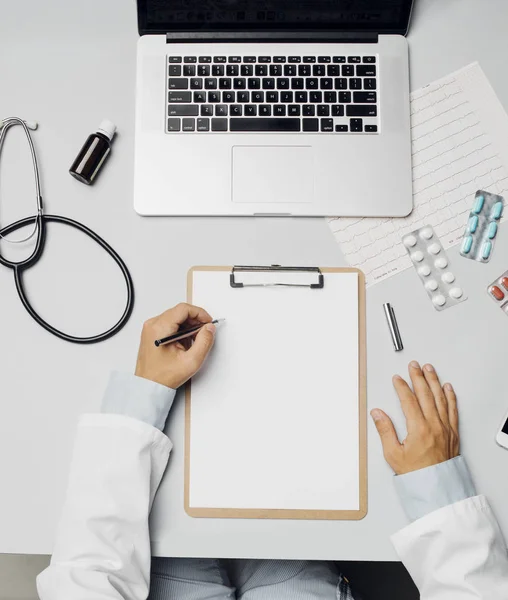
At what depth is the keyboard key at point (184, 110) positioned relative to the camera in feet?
2.64

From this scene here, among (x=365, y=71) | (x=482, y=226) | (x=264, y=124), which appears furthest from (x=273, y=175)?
(x=482, y=226)

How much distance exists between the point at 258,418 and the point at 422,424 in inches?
8.3

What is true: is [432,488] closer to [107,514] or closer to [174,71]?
[107,514]

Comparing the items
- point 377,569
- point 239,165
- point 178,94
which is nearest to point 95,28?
point 178,94

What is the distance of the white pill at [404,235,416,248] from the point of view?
0.81m

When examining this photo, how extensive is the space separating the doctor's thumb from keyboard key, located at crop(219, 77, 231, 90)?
33 centimetres

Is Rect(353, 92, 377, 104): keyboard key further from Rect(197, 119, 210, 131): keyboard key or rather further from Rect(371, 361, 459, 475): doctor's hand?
Rect(371, 361, 459, 475): doctor's hand

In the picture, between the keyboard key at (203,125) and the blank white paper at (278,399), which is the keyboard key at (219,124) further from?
the blank white paper at (278,399)

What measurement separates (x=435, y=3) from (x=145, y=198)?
50 centimetres

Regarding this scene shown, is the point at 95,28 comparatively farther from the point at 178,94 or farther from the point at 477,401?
the point at 477,401

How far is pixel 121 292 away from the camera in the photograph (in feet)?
2.65

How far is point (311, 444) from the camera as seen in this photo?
768mm

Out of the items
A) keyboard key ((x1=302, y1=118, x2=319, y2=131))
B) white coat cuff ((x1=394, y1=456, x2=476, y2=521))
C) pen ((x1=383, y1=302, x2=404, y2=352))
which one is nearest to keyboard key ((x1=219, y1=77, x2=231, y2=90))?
keyboard key ((x1=302, y1=118, x2=319, y2=131))

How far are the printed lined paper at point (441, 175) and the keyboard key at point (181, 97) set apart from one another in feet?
0.85
